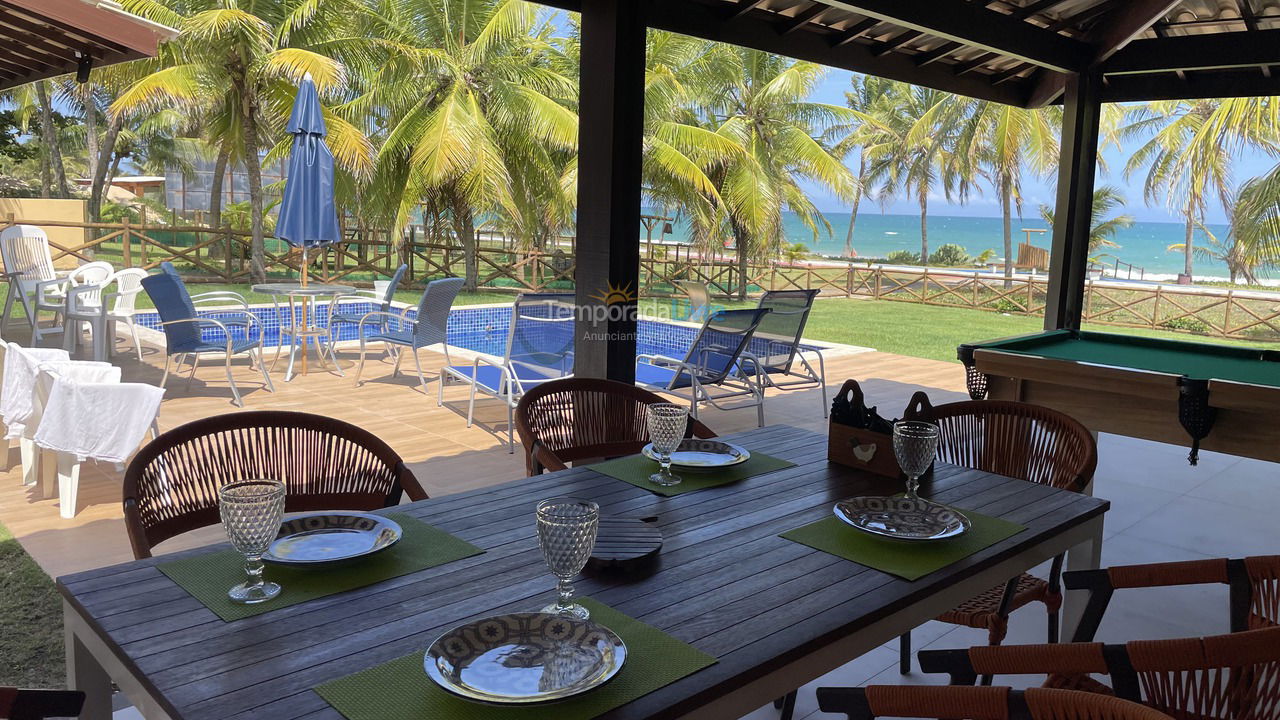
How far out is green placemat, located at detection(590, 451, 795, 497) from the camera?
1918 millimetres

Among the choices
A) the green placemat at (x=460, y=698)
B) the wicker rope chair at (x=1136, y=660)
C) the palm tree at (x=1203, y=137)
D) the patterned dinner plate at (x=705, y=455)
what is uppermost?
Result: the palm tree at (x=1203, y=137)

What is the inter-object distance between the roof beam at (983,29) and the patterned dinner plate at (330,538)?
259cm

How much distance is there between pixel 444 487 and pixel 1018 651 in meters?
3.20

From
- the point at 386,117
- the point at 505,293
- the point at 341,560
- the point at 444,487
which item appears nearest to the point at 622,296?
the point at 444,487

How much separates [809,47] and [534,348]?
7.64 feet

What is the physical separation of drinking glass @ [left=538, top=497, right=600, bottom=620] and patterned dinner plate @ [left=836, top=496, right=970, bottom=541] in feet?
2.08

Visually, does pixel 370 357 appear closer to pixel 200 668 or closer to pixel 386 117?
pixel 200 668

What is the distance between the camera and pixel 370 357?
7934 millimetres

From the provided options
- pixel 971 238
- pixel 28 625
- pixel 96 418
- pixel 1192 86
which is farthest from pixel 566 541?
pixel 971 238

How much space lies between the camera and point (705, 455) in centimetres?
212

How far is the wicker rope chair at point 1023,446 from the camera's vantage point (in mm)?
2180

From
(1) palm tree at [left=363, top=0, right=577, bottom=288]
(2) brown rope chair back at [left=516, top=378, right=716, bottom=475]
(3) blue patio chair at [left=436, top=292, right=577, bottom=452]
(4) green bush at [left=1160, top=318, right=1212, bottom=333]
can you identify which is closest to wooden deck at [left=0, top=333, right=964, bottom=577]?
(3) blue patio chair at [left=436, top=292, right=577, bottom=452]

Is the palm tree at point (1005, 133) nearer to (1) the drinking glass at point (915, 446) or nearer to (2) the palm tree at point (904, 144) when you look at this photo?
(2) the palm tree at point (904, 144)

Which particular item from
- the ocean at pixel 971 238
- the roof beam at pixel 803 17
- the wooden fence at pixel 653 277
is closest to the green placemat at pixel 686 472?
the roof beam at pixel 803 17
